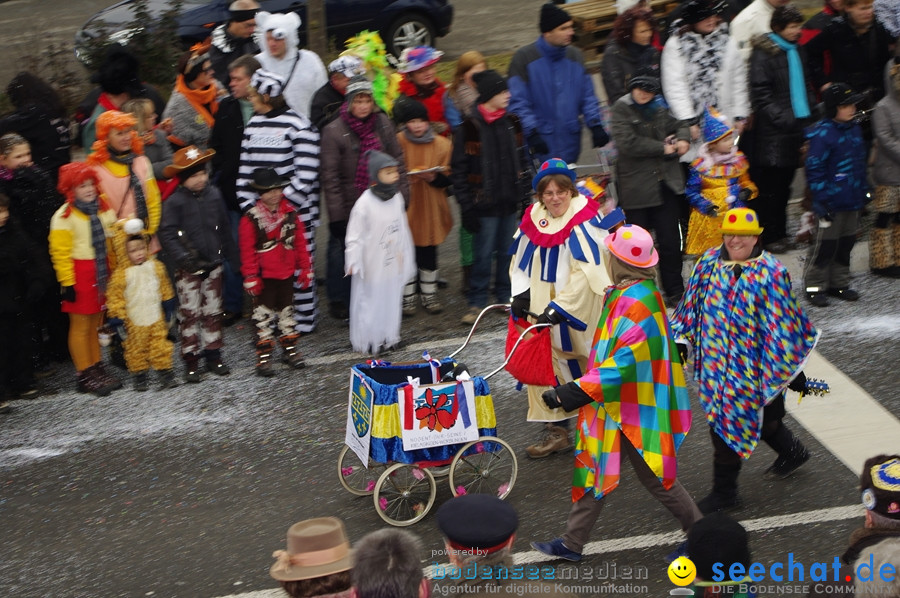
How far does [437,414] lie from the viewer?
6.65m

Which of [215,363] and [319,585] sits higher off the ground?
[319,585]

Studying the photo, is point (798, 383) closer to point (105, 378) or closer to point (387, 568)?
point (387, 568)

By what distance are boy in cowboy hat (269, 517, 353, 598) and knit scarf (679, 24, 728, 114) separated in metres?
6.91

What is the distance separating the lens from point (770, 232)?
34.3 feet

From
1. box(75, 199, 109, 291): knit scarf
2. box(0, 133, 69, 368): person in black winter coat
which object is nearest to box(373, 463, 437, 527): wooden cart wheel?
box(75, 199, 109, 291): knit scarf

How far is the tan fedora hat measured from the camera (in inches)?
169

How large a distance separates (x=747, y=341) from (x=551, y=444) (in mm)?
1632

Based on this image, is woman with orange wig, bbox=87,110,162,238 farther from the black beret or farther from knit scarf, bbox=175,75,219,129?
the black beret

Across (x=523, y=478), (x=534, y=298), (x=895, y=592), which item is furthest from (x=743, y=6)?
(x=895, y=592)

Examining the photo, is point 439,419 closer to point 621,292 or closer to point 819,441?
point 621,292

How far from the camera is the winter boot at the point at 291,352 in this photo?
9.02 meters

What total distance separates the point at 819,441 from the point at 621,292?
2248mm

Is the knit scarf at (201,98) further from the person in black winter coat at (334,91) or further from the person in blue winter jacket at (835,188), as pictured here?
the person in blue winter jacket at (835,188)

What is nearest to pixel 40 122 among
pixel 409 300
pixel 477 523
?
pixel 409 300
